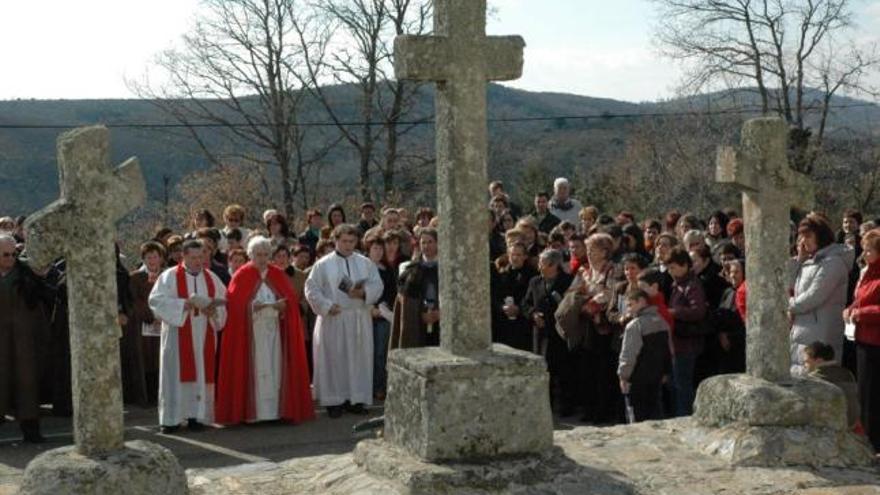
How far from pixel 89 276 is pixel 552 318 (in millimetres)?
5604

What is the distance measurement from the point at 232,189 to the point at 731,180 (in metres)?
28.2

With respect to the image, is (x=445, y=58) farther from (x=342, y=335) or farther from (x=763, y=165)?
(x=342, y=335)

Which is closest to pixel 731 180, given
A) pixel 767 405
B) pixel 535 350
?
pixel 767 405

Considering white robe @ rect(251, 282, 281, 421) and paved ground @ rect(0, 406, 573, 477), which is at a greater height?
white robe @ rect(251, 282, 281, 421)

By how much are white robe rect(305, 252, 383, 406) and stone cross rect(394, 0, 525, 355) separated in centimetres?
499

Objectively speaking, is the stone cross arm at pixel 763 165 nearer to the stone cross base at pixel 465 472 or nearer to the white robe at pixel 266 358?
the stone cross base at pixel 465 472

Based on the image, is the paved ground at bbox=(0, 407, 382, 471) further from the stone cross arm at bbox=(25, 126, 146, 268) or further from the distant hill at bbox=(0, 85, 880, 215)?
the distant hill at bbox=(0, 85, 880, 215)

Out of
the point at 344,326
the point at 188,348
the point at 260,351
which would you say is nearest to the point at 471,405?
the point at 260,351

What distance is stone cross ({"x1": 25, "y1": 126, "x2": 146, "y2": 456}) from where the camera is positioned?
5516 mm

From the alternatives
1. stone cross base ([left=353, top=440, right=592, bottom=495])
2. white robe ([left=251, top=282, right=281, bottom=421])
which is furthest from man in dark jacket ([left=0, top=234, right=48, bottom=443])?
stone cross base ([left=353, top=440, right=592, bottom=495])

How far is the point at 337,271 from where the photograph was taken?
11047mm

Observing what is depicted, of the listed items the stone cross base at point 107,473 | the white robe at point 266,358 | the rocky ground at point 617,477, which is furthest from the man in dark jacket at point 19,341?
the stone cross base at point 107,473

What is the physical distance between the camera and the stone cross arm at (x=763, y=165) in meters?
6.90

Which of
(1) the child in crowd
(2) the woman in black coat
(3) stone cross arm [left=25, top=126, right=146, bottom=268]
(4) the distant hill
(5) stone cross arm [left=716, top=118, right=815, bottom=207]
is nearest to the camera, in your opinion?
(3) stone cross arm [left=25, top=126, right=146, bottom=268]
